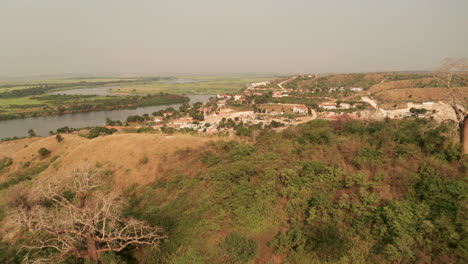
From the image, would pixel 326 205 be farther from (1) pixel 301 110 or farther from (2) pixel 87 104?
(2) pixel 87 104

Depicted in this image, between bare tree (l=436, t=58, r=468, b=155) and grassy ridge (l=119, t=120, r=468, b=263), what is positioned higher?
bare tree (l=436, t=58, r=468, b=155)

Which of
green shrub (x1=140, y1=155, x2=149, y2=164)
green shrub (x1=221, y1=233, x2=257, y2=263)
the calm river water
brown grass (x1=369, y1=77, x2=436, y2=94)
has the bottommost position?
the calm river water

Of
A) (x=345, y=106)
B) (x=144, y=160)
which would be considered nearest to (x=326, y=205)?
(x=144, y=160)

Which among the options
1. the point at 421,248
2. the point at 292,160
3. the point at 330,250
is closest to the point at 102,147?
the point at 292,160

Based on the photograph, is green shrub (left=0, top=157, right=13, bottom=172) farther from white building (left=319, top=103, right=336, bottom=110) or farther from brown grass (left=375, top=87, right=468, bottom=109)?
brown grass (left=375, top=87, right=468, bottom=109)

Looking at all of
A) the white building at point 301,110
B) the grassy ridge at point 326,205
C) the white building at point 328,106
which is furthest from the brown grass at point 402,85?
the grassy ridge at point 326,205

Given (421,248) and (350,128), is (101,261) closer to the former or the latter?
(421,248)

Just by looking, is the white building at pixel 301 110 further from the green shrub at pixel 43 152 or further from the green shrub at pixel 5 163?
the green shrub at pixel 5 163

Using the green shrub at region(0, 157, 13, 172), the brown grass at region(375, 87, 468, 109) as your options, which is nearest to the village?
the brown grass at region(375, 87, 468, 109)

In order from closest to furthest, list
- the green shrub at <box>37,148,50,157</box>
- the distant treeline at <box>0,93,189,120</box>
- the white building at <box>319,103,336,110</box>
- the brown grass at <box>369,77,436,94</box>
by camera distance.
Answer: the green shrub at <box>37,148,50,157</box>, the white building at <box>319,103,336,110</box>, the brown grass at <box>369,77,436,94</box>, the distant treeline at <box>0,93,189,120</box>
